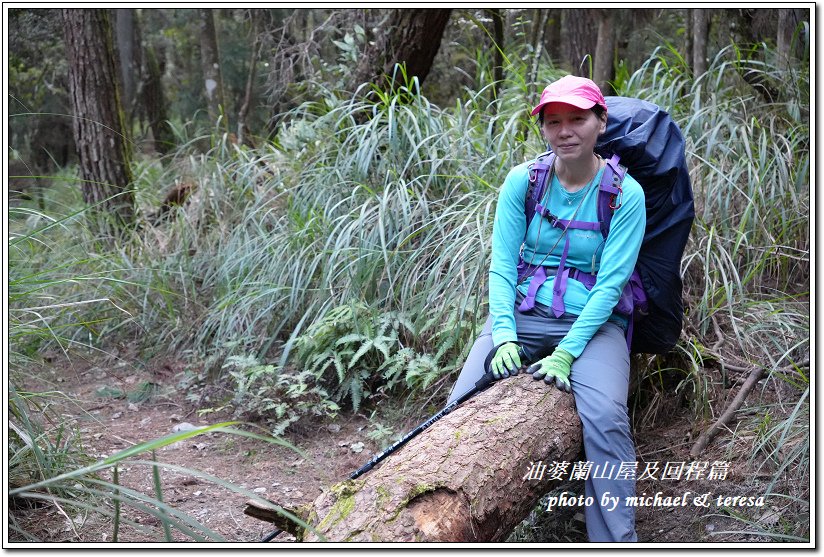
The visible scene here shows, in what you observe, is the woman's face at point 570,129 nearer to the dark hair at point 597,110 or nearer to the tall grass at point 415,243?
the dark hair at point 597,110

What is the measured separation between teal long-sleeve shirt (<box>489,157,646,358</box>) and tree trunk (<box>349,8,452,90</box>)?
360 cm

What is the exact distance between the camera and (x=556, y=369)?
2973 mm

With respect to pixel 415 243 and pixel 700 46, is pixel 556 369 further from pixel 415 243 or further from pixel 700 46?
pixel 700 46

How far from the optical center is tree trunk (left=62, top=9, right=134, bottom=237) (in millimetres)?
6852

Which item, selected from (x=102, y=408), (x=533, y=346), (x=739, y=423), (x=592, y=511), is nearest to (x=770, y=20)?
(x=739, y=423)

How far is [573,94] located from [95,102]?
5.48 meters

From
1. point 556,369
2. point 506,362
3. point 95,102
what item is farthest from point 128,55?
point 556,369

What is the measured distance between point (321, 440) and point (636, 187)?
2428 mm

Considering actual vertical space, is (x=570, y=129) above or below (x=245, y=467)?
above

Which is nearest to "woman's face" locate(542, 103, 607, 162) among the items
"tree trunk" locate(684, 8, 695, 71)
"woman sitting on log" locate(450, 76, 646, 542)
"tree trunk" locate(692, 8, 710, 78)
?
"woman sitting on log" locate(450, 76, 646, 542)

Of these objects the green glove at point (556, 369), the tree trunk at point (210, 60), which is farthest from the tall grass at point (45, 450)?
the tree trunk at point (210, 60)

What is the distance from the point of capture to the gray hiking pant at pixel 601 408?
109 inches

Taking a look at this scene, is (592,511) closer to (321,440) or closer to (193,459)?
(321,440)

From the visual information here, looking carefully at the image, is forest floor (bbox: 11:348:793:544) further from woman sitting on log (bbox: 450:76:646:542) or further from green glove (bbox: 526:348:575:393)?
green glove (bbox: 526:348:575:393)
